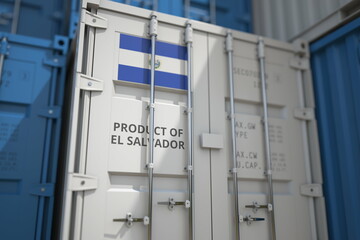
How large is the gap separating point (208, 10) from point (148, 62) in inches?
69.0

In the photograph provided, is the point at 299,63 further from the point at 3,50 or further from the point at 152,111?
the point at 3,50

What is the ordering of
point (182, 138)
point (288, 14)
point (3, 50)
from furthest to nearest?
point (288, 14), point (3, 50), point (182, 138)

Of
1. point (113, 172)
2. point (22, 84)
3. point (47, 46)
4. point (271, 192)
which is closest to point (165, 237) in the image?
point (113, 172)

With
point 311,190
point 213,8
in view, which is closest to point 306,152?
point 311,190

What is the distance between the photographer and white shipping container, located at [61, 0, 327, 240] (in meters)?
2.50

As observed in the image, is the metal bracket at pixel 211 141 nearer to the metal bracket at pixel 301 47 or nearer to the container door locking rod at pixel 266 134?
the container door locking rod at pixel 266 134

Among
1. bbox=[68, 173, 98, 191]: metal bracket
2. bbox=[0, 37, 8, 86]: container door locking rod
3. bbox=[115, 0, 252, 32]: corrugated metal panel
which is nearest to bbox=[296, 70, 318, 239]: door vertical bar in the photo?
bbox=[115, 0, 252, 32]: corrugated metal panel

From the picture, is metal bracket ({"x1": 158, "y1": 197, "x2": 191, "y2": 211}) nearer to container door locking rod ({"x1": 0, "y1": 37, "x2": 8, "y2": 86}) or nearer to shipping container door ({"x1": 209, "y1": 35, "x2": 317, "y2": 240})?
shipping container door ({"x1": 209, "y1": 35, "x2": 317, "y2": 240})

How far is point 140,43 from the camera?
288cm

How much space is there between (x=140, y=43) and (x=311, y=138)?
6.20 ft

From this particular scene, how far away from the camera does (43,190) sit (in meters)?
2.97

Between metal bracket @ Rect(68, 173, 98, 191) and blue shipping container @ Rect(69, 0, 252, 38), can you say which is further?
blue shipping container @ Rect(69, 0, 252, 38)

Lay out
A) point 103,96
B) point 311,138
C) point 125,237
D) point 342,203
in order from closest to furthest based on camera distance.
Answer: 1. point 125,237
2. point 103,96
3. point 342,203
4. point 311,138

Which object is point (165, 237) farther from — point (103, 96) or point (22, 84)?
point (22, 84)
